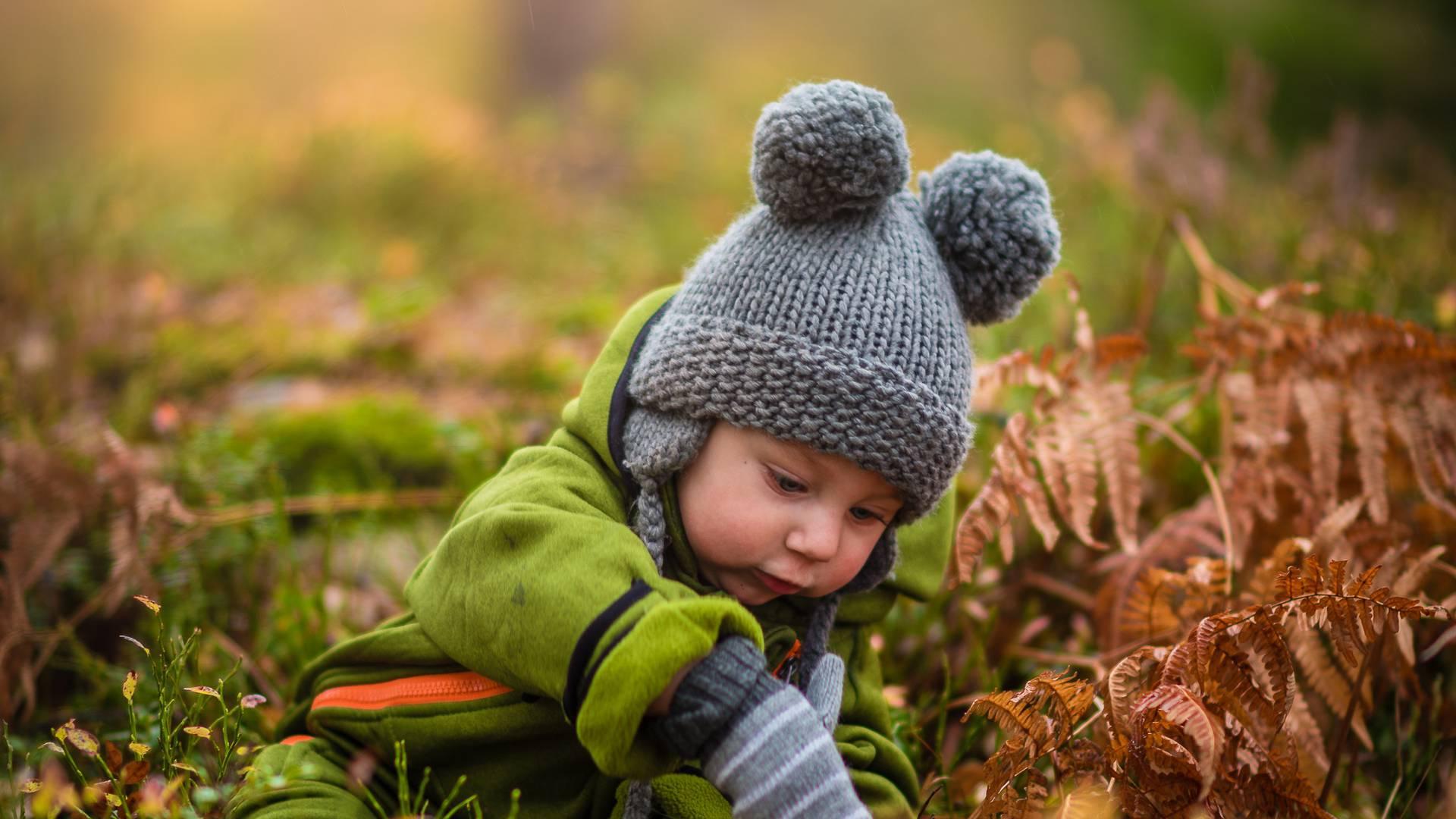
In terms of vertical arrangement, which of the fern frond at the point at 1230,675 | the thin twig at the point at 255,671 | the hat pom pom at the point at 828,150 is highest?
the hat pom pom at the point at 828,150

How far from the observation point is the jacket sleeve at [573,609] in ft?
5.38

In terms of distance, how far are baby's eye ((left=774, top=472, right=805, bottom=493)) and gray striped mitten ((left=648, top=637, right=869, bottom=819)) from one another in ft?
1.26

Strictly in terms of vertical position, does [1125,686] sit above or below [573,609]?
below

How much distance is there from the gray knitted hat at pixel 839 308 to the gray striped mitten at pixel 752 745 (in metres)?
0.39

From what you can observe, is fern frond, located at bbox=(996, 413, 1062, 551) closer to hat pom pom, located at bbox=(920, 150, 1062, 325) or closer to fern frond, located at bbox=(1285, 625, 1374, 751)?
hat pom pom, located at bbox=(920, 150, 1062, 325)

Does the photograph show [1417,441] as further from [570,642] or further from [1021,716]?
[570,642]

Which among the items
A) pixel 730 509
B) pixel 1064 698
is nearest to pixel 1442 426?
pixel 1064 698

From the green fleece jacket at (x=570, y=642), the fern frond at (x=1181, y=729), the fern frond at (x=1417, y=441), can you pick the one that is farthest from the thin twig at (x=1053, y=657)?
the fern frond at (x=1417, y=441)

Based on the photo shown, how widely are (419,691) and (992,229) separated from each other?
1.40 metres

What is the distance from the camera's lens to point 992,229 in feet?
7.06

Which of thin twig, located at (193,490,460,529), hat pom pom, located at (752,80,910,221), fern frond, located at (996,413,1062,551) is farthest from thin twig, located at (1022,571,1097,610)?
thin twig, located at (193,490,460,529)

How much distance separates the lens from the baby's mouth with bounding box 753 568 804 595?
6.70 feet

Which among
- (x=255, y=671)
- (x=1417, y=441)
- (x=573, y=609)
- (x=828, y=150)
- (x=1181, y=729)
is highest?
(x=828, y=150)

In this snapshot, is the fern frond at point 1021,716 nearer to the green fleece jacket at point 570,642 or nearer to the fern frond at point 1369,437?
the green fleece jacket at point 570,642
